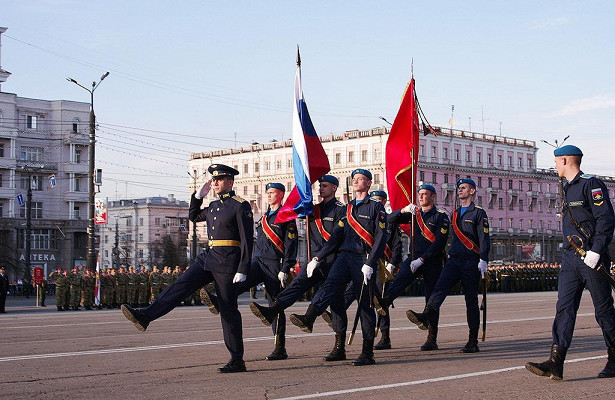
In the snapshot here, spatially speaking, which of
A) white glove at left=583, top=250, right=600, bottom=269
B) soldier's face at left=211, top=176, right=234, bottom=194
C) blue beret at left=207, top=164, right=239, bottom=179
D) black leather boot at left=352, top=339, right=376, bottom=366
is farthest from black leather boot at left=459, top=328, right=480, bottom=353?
blue beret at left=207, top=164, right=239, bottom=179

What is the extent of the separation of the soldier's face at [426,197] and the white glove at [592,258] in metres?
4.21

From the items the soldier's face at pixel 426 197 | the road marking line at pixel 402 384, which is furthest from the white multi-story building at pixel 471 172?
the road marking line at pixel 402 384

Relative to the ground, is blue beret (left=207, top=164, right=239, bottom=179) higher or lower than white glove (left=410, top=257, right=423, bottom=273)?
higher

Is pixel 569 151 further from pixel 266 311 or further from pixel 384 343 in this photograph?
pixel 384 343

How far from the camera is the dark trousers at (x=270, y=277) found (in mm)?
10812

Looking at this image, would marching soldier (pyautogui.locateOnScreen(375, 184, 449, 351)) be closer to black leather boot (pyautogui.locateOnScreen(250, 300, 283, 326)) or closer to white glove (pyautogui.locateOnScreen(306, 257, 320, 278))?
white glove (pyautogui.locateOnScreen(306, 257, 320, 278))

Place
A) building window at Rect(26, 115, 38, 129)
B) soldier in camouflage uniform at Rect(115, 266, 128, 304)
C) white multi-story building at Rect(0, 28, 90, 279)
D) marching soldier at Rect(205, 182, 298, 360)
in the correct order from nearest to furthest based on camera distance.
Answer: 1. marching soldier at Rect(205, 182, 298, 360)
2. soldier in camouflage uniform at Rect(115, 266, 128, 304)
3. white multi-story building at Rect(0, 28, 90, 279)
4. building window at Rect(26, 115, 38, 129)

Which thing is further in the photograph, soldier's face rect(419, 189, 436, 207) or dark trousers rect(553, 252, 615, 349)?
soldier's face rect(419, 189, 436, 207)

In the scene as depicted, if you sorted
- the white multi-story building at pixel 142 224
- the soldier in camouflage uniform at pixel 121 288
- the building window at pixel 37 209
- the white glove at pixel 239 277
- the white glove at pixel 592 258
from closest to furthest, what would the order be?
the white glove at pixel 592 258, the white glove at pixel 239 277, the soldier in camouflage uniform at pixel 121 288, the building window at pixel 37 209, the white multi-story building at pixel 142 224

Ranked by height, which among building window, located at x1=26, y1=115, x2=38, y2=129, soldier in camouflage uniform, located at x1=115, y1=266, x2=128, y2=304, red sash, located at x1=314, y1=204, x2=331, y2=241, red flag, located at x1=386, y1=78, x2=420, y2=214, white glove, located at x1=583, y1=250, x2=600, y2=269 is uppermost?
building window, located at x1=26, y1=115, x2=38, y2=129

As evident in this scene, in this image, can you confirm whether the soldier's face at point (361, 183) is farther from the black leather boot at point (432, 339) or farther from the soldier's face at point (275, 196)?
the black leather boot at point (432, 339)

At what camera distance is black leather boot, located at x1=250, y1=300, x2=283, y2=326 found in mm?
9852

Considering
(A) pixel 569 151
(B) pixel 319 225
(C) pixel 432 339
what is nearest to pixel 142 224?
(C) pixel 432 339

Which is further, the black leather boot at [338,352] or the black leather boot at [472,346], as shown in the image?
the black leather boot at [472,346]
